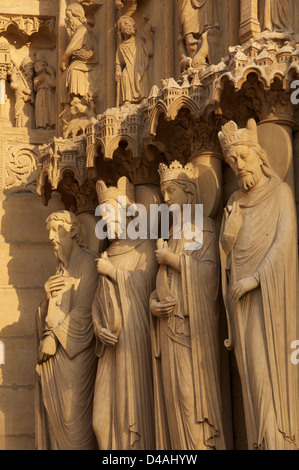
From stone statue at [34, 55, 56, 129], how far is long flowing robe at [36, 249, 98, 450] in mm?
1799

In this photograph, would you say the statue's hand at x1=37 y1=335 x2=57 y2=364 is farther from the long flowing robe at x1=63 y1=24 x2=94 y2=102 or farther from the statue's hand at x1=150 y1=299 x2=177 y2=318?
the long flowing robe at x1=63 y1=24 x2=94 y2=102

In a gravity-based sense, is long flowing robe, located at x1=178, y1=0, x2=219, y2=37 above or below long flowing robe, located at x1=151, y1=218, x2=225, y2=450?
above

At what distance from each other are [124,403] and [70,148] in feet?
6.42

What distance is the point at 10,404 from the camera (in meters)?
10.9

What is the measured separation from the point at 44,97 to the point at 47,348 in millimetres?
2437

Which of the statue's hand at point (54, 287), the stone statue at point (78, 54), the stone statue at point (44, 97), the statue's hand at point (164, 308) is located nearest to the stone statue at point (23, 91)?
the stone statue at point (44, 97)

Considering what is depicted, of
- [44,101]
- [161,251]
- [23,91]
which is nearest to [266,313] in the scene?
[161,251]

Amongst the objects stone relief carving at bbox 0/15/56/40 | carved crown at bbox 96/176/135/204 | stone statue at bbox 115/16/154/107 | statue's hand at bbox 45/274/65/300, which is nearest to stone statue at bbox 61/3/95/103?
stone statue at bbox 115/16/154/107

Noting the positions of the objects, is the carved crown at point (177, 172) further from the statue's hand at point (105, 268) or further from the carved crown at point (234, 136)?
the statue's hand at point (105, 268)

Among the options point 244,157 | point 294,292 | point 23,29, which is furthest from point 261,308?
point 23,29

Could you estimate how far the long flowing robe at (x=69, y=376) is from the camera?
33.4 feet

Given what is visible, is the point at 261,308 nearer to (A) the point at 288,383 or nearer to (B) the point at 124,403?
(A) the point at 288,383

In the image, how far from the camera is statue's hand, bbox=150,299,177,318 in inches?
373

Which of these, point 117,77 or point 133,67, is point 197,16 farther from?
point 117,77
